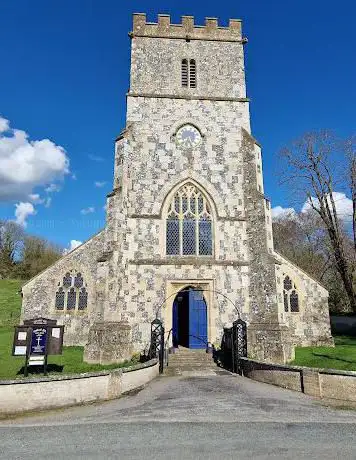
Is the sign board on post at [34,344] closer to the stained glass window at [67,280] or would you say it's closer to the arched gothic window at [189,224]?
the stained glass window at [67,280]

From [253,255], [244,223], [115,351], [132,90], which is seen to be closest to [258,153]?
[244,223]

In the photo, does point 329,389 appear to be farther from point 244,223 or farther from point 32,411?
point 244,223

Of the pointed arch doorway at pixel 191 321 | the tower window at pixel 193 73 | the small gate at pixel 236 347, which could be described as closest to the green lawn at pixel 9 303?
the pointed arch doorway at pixel 191 321

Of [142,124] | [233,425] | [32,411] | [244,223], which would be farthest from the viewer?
[142,124]

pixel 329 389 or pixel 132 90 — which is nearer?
pixel 329 389

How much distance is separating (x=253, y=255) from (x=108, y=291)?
6.99 metres

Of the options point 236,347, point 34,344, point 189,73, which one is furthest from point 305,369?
point 189,73

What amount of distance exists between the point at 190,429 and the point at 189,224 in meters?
11.5

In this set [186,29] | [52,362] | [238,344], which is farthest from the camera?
[186,29]

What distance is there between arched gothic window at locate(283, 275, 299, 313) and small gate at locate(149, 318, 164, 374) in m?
7.17

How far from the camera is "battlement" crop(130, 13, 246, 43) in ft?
68.8

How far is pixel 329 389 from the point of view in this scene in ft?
32.0

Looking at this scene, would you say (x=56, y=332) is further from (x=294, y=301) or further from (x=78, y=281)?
(x=294, y=301)

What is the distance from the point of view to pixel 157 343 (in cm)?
1488
